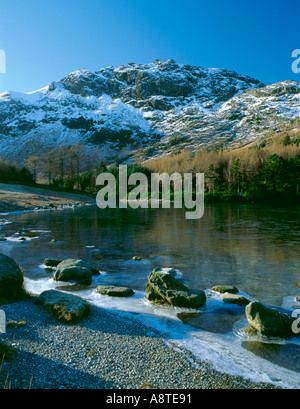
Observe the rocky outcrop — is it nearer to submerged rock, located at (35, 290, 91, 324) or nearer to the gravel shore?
submerged rock, located at (35, 290, 91, 324)

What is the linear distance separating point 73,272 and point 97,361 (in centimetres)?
647

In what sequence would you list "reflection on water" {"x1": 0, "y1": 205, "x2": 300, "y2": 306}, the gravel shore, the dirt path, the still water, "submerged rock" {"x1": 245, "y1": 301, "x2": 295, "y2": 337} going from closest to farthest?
1. the gravel shore
2. the still water
3. "submerged rock" {"x1": 245, "y1": 301, "x2": 295, "y2": 337}
4. "reflection on water" {"x1": 0, "y1": 205, "x2": 300, "y2": 306}
5. the dirt path

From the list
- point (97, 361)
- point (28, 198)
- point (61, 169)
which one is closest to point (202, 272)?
point (97, 361)

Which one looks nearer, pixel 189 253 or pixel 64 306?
pixel 64 306

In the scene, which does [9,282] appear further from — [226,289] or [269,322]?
[269,322]

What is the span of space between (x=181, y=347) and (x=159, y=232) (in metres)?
18.8

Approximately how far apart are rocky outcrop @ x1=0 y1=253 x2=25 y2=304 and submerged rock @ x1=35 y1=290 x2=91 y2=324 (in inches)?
36.2

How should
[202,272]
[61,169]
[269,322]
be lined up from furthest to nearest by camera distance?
[61,169] → [202,272] → [269,322]

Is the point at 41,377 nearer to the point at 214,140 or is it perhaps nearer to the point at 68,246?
the point at 68,246

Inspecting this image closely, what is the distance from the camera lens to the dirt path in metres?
45.5

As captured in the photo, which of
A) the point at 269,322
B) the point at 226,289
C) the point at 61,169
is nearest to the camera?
the point at 269,322

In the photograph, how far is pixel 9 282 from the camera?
8492 millimetres

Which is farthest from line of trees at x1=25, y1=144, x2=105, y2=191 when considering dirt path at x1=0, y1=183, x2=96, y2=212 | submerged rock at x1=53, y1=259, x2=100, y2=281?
submerged rock at x1=53, y1=259, x2=100, y2=281

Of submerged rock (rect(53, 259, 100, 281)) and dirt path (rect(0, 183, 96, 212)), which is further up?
dirt path (rect(0, 183, 96, 212))
